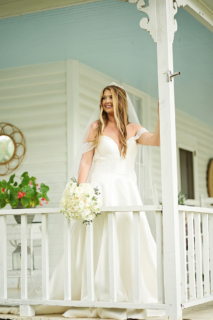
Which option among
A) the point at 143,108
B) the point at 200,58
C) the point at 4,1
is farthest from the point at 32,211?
the point at 143,108

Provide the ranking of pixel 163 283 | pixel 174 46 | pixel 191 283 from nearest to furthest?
pixel 163 283
pixel 191 283
pixel 174 46

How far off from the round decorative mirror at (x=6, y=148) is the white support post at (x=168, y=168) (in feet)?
10.8

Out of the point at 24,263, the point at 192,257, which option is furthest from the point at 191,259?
the point at 24,263

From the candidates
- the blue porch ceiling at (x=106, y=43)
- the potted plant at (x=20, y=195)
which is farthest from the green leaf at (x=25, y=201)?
the blue porch ceiling at (x=106, y=43)

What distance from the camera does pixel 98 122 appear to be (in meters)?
4.12

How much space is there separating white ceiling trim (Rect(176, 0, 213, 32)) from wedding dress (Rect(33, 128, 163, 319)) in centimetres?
106

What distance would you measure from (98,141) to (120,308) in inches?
52.2

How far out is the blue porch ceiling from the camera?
194 inches

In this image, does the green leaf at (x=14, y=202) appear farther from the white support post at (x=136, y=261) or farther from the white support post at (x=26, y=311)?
the white support post at (x=136, y=261)

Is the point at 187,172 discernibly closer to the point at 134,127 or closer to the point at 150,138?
the point at 134,127

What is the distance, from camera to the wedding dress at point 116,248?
3652 millimetres

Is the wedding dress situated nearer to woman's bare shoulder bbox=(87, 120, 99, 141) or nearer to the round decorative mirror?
woman's bare shoulder bbox=(87, 120, 99, 141)

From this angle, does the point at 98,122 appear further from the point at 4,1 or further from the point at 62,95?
the point at 62,95

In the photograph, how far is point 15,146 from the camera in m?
6.33
